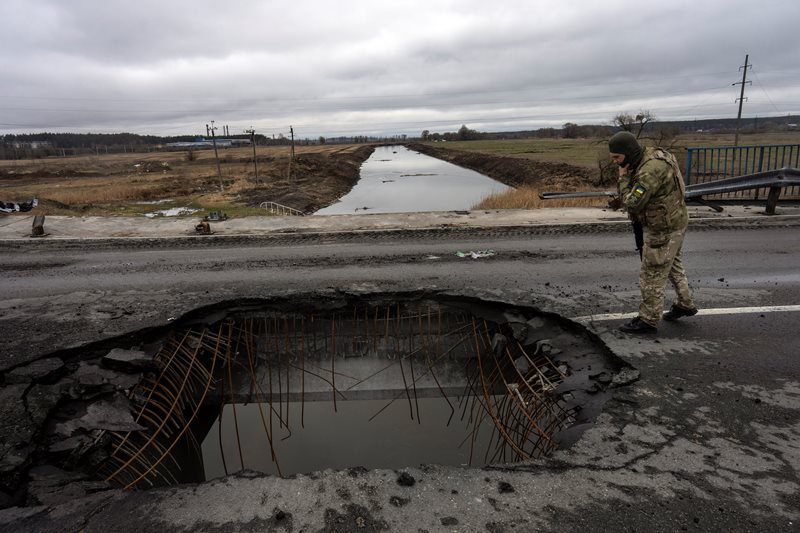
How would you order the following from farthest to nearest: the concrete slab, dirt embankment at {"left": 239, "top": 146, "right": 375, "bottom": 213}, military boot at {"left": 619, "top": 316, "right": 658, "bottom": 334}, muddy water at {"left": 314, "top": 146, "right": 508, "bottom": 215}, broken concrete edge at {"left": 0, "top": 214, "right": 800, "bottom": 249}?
muddy water at {"left": 314, "top": 146, "right": 508, "bottom": 215}
dirt embankment at {"left": 239, "top": 146, "right": 375, "bottom": 213}
the concrete slab
broken concrete edge at {"left": 0, "top": 214, "right": 800, "bottom": 249}
military boot at {"left": 619, "top": 316, "right": 658, "bottom": 334}

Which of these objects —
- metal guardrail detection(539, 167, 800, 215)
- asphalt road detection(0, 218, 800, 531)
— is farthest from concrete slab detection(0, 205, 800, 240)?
asphalt road detection(0, 218, 800, 531)

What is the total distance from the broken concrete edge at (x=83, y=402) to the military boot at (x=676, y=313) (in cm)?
89

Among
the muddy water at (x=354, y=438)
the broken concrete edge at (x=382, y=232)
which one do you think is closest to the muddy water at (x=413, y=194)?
the broken concrete edge at (x=382, y=232)

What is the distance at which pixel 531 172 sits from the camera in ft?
113

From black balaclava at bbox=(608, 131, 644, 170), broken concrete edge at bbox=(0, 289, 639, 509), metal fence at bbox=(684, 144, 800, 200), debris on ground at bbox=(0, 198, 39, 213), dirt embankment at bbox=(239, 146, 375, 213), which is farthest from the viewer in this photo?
dirt embankment at bbox=(239, 146, 375, 213)

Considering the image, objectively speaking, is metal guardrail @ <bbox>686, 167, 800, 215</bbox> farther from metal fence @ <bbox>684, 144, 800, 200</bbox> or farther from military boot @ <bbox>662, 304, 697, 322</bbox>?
military boot @ <bbox>662, 304, 697, 322</bbox>

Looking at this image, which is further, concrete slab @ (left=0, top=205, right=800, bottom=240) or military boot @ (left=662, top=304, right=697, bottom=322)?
concrete slab @ (left=0, top=205, right=800, bottom=240)

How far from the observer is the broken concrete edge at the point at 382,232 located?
9352 mm

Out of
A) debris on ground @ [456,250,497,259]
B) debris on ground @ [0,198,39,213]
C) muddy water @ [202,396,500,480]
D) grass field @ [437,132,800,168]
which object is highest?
grass field @ [437,132,800,168]

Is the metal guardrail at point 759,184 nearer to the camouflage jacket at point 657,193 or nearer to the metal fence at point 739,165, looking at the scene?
the metal fence at point 739,165

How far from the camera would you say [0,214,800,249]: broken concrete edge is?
9.35 metres

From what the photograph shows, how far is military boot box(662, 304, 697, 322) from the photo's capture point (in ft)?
14.8

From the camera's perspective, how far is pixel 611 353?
4.05m

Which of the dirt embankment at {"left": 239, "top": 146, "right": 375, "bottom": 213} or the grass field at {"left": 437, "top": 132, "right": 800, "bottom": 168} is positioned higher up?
the grass field at {"left": 437, "top": 132, "right": 800, "bottom": 168}
